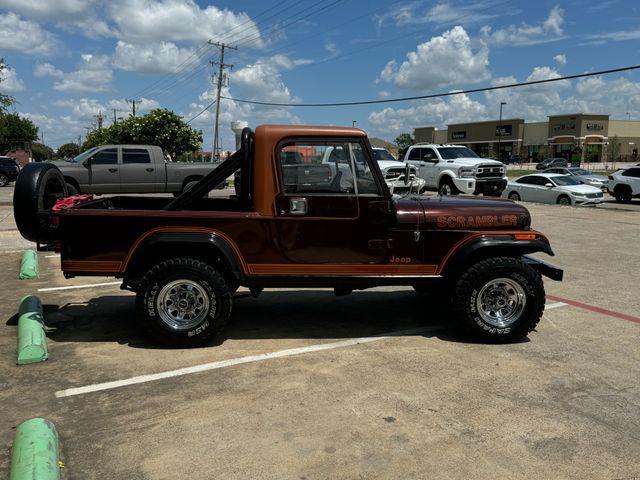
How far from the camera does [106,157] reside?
53.4ft

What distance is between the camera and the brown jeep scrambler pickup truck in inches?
185

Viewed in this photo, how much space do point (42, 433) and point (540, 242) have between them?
441 cm

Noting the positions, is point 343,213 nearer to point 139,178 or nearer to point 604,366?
point 604,366

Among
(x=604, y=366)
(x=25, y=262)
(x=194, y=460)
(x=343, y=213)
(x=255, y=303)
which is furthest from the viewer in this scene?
(x=25, y=262)

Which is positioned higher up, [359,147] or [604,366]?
[359,147]

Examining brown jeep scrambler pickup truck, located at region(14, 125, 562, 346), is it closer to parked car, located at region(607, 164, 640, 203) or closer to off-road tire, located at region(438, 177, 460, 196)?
off-road tire, located at region(438, 177, 460, 196)

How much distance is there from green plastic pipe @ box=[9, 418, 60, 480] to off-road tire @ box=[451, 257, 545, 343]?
3.51 metres

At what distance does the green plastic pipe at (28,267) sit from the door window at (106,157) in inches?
329

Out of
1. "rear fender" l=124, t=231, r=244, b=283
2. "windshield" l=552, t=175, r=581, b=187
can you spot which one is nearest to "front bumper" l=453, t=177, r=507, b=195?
"windshield" l=552, t=175, r=581, b=187

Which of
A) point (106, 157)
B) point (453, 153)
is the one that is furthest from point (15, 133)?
point (453, 153)

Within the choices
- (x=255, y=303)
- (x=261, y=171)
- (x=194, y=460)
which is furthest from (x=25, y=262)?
(x=194, y=460)

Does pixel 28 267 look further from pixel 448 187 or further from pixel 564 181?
pixel 564 181

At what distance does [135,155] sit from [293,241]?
43.6ft

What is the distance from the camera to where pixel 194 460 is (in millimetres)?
3066
